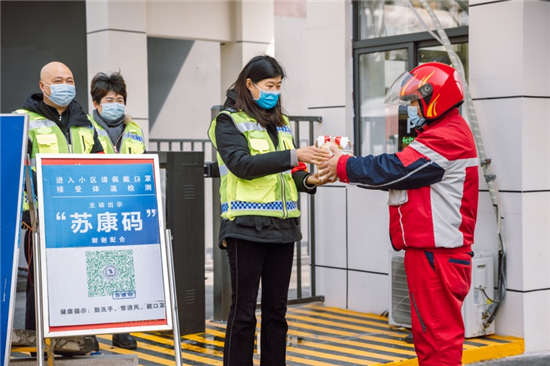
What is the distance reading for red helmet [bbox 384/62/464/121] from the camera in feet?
16.2

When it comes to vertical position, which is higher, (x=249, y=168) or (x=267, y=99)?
(x=267, y=99)

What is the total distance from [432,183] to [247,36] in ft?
29.6

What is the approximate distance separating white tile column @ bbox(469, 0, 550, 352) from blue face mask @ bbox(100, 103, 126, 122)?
2.97 meters

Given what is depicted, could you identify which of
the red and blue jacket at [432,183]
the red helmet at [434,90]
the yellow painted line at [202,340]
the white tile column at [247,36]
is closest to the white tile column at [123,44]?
the white tile column at [247,36]

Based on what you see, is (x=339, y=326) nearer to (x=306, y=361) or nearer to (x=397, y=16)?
(x=306, y=361)

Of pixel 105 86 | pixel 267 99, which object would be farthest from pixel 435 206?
pixel 105 86

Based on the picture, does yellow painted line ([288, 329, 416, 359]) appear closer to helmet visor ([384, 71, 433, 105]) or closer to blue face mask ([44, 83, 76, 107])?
helmet visor ([384, 71, 433, 105])

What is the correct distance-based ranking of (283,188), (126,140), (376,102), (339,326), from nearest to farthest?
(283,188)
(126,140)
(339,326)
(376,102)

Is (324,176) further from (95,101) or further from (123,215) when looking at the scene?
(95,101)

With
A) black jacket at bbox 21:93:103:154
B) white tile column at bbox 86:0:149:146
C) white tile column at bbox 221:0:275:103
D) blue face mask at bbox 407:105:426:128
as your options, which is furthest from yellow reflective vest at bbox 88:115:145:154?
white tile column at bbox 221:0:275:103

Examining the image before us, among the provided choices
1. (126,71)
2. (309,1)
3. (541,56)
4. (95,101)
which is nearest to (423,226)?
(541,56)

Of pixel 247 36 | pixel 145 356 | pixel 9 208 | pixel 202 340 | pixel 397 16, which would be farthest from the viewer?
pixel 247 36

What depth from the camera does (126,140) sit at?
7.38 m

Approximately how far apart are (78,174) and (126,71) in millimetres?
6909
